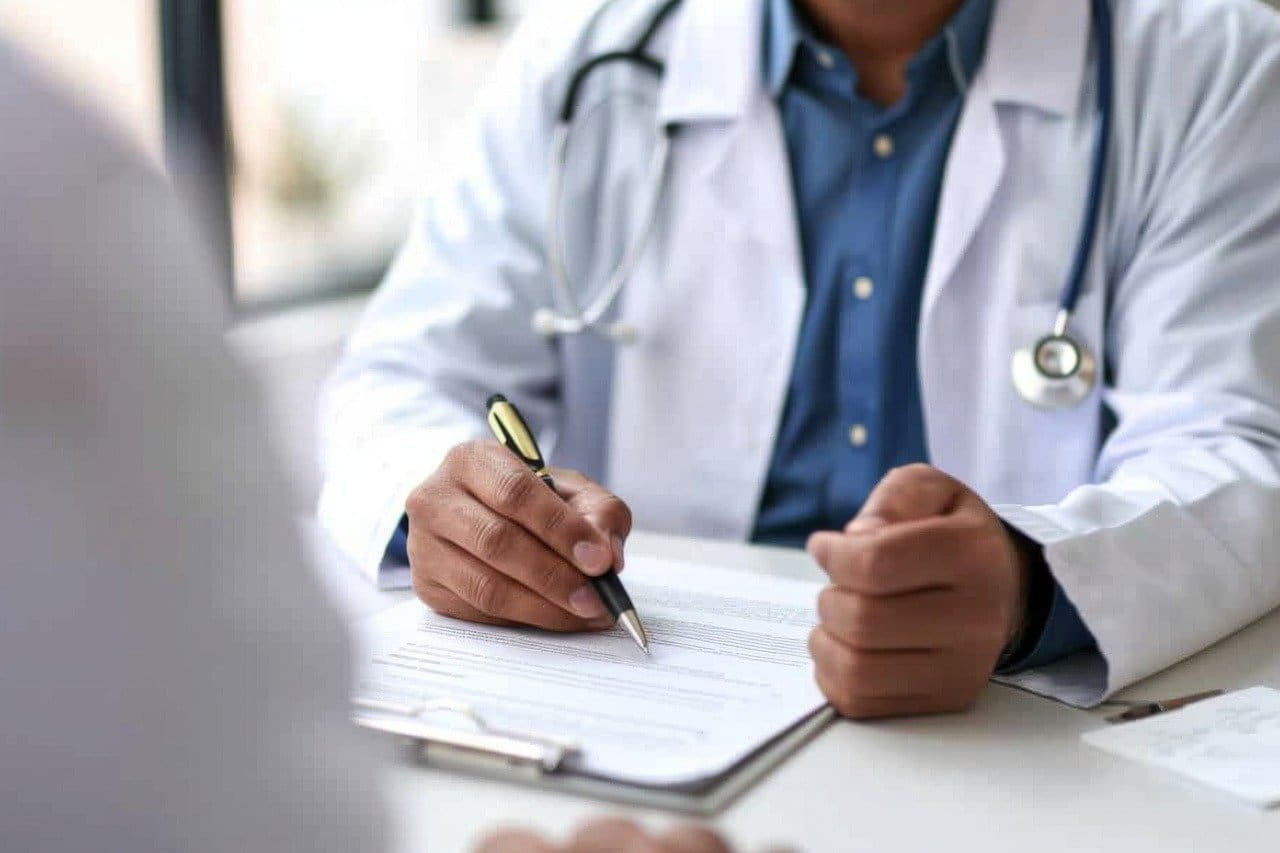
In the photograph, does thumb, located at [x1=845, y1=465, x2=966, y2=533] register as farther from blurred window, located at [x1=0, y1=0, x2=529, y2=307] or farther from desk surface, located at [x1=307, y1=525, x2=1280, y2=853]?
blurred window, located at [x1=0, y1=0, x2=529, y2=307]

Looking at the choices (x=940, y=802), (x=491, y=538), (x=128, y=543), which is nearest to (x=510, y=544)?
(x=491, y=538)

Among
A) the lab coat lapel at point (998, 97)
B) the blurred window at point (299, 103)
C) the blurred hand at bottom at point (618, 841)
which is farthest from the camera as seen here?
the blurred window at point (299, 103)

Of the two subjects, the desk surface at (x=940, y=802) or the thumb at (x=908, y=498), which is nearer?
the desk surface at (x=940, y=802)

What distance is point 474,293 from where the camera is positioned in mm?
1441

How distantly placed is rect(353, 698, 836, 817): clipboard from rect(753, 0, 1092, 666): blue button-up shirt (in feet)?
2.22

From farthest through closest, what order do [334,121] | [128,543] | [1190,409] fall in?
[334,121], [1190,409], [128,543]

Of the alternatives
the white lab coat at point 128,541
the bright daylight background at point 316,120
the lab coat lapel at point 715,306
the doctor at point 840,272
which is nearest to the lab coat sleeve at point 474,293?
the doctor at point 840,272

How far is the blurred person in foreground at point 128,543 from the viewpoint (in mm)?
344

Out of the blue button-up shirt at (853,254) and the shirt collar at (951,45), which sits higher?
the shirt collar at (951,45)

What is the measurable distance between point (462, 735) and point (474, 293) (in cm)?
80

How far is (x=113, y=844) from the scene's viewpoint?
387 mm

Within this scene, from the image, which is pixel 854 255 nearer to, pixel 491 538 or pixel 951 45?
pixel 951 45

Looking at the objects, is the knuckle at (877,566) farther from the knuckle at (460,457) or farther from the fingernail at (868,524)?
the knuckle at (460,457)

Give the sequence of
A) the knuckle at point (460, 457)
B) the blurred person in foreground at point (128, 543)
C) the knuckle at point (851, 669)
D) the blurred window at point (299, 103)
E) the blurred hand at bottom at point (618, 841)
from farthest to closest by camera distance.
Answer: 1. the blurred window at point (299, 103)
2. the knuckle at point (460, 457)
3. the knuckle at point (851, 669)
4. the blurred hand at bottom at point (618, 841)
5. the blurred person in foreground at point (128, 543)
